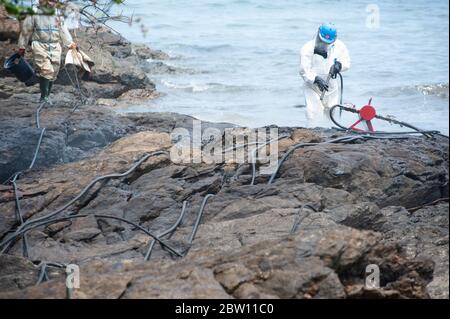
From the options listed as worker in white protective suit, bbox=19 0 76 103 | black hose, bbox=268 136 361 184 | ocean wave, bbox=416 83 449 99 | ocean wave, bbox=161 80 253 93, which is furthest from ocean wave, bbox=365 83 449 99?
black hose, bbox=268 136 361 184

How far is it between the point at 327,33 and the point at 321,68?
533mm

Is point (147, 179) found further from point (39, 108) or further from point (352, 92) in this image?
point (352, 92)

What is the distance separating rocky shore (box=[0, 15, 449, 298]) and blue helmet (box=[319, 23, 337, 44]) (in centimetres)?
202

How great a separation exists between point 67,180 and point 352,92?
12590 millimetres

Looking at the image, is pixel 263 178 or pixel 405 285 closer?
pixel 405 285

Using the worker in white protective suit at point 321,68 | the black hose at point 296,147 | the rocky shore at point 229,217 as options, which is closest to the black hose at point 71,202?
the rocky shore at point 229,217

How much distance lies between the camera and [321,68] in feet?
30.7

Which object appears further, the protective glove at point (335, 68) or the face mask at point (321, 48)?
the face mask at point (321, 48)

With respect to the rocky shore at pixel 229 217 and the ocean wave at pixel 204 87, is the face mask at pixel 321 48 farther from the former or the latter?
the ocean wave at pixel 204 87

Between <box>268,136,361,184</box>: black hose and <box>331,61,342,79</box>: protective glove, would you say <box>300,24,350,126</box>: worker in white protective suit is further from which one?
<box>268,136,361,184</box>: black hose

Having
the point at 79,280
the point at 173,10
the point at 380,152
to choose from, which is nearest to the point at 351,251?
the point at 79,280

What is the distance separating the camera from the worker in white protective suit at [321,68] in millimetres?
9133

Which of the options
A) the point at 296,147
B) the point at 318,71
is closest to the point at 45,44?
the point at 318,71

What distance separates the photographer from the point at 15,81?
12.0 m
